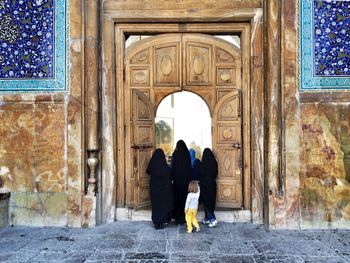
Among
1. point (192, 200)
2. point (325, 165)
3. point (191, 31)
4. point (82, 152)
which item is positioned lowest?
point (192, 200)

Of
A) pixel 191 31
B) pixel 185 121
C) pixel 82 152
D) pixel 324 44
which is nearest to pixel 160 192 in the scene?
pixel 82 152

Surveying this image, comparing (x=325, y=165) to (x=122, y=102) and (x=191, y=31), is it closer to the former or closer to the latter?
(x=191, y=31)

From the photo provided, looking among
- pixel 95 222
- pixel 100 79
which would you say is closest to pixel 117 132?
pixel 100 79

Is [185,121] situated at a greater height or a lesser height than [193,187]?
greater

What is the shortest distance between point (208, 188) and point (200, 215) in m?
0.58

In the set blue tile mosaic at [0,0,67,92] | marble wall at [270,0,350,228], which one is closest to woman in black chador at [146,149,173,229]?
marble wall at [270,0,350,228]

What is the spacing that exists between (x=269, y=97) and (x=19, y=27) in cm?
378

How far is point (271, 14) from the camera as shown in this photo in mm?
4770

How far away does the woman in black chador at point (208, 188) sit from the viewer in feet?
15.7

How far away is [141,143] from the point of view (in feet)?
17.2

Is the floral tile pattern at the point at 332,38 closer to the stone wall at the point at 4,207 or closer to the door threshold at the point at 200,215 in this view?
the door threshold at the point at 200,215

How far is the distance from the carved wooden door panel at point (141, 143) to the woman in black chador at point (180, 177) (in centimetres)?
58

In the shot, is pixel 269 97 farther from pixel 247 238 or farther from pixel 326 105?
pixel 247 238

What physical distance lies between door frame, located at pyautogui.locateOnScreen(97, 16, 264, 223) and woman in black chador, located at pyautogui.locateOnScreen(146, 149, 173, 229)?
28.0 inches
